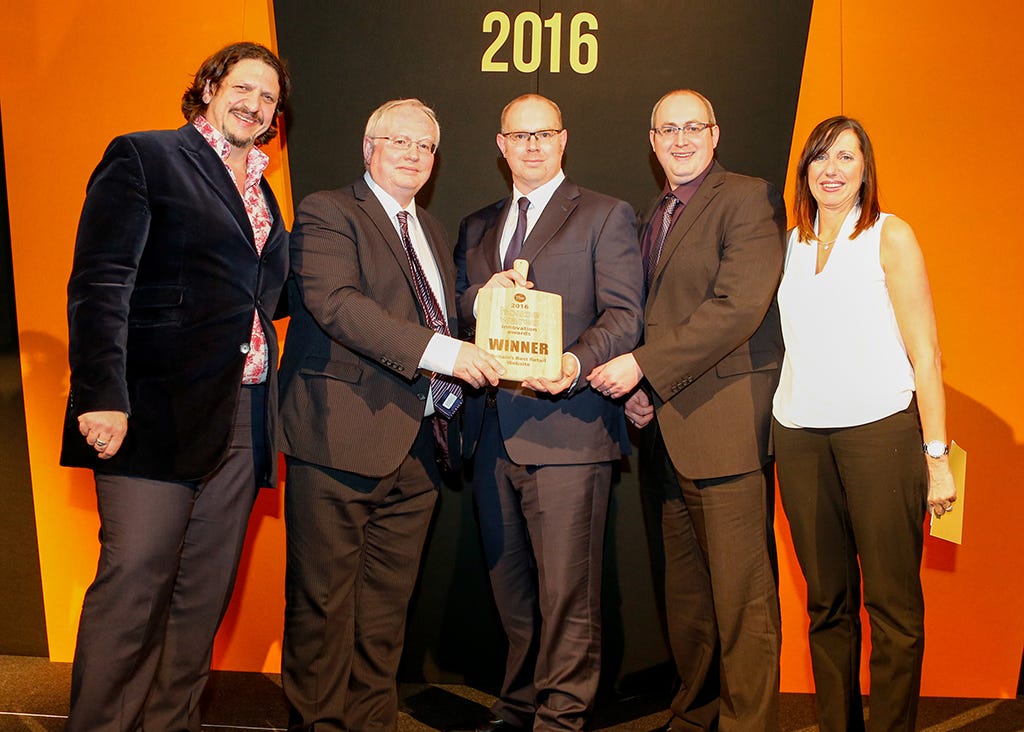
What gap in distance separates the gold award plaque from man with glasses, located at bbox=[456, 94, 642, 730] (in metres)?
0.07

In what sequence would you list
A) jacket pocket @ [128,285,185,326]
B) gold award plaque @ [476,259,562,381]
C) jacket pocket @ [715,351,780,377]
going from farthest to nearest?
jacket pocket @ [715,351,780,377], gold award plaque @ [476,259,562,381], jacket pocket @ [128,285,185,326]

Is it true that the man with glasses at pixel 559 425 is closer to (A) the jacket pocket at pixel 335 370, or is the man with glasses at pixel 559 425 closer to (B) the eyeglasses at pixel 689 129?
(B) the eyeglasses at pixel 689 129

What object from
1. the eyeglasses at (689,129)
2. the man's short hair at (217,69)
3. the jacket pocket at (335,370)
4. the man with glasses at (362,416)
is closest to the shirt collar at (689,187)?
the eyeglasses at (689,129)

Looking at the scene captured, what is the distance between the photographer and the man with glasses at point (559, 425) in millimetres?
2705

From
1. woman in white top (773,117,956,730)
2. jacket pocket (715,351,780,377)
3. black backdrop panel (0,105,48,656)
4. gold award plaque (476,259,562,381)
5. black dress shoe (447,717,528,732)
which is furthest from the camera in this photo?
black backdrop panel (0,105,48,656)

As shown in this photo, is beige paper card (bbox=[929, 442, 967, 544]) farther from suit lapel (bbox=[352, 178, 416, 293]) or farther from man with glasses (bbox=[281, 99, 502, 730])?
suit lapel (bbox=[352, 178, 416, 293])

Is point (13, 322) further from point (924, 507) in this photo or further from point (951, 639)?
point (951, 639)

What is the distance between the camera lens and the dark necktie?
284 cm

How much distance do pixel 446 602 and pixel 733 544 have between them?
1356mm

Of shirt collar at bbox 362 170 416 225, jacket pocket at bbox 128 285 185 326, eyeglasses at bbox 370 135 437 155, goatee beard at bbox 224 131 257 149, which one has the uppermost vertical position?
eyeglasses at bbox 370 135 437 155

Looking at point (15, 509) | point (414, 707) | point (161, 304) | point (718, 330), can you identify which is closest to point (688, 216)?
point (718, 330)

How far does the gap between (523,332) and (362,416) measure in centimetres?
52

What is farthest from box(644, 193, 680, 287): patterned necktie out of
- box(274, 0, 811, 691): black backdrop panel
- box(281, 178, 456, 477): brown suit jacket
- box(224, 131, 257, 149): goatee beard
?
box(224, 131, 257, 149): goatee beard

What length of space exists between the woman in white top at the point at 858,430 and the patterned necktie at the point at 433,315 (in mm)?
969
